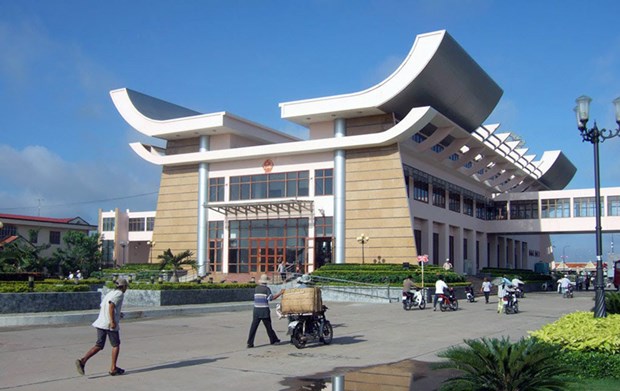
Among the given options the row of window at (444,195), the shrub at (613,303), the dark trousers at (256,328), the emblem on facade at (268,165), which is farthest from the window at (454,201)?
the dark trousers at (256,328)

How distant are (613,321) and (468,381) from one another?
588 cm

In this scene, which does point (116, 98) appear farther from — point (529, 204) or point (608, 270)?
point (608, 270)

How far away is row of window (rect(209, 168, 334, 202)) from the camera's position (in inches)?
1713

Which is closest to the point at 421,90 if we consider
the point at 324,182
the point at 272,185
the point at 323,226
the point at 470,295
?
the point at 324,182

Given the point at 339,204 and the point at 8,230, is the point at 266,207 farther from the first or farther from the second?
the point at 8,230

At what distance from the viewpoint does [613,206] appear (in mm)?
52625

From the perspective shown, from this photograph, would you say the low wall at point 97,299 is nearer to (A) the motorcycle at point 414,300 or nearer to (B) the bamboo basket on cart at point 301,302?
(A) the motorcycle at point 414,300

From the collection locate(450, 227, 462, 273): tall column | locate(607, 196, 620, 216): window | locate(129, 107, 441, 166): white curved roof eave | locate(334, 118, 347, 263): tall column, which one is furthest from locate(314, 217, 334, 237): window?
locate(607, 196, 620, 216): window

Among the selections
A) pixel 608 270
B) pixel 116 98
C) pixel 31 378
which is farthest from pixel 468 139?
pixel 31 378

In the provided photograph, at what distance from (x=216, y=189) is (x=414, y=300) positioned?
2285cm

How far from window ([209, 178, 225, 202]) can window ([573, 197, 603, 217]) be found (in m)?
28.9

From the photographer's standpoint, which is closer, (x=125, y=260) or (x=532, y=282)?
(x=532, y=282)

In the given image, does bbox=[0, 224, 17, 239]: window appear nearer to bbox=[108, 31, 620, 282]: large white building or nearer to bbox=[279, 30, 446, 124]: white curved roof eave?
bbox=[108, 31, 620, 282]: large white building

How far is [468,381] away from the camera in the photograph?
7.53m
